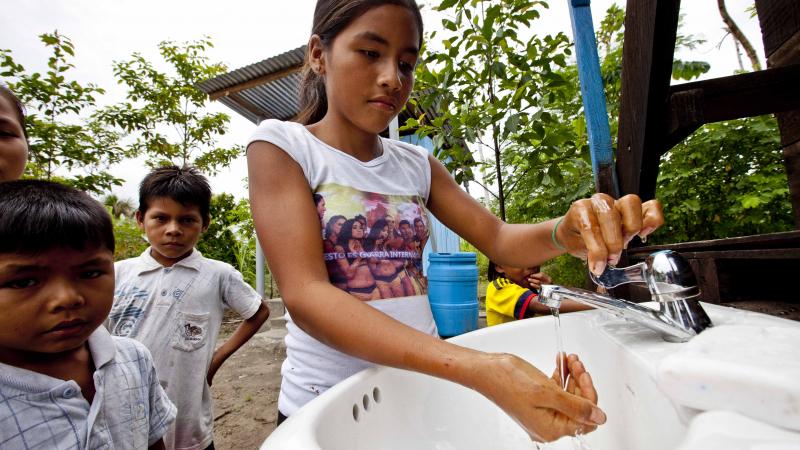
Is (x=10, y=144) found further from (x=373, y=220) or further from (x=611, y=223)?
(x=611, y=223)

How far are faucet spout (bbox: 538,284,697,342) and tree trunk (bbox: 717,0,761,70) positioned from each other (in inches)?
205

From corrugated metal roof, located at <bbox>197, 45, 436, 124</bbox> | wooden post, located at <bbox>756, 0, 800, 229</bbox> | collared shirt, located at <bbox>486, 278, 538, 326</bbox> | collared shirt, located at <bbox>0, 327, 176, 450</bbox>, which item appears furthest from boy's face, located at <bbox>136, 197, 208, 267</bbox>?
wooden post, located at <bbox>756, 0, 800, 229</bbox>

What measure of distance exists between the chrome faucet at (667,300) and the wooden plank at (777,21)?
3.78ft

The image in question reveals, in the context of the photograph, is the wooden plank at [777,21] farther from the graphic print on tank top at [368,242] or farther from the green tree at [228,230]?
the green tree at [228,230]

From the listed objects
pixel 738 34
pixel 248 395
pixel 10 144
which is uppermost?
pixel 738 34

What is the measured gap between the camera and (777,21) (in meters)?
1.37

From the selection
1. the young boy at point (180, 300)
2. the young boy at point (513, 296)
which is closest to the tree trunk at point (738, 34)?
the young boy at point (513, 296)

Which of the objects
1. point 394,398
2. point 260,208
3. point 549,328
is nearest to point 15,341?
point 260,208

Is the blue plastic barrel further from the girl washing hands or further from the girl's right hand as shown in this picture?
the girl's right hand

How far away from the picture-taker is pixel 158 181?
189cm

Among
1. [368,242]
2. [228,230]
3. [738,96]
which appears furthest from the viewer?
[228,230]

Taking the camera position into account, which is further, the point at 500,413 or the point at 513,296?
the point at 513,296

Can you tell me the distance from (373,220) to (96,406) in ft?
2.44

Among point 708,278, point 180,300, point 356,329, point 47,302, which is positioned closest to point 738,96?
point 708,278
